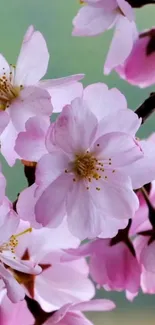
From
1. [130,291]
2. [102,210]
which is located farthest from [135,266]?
[102,210]

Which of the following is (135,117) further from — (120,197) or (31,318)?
(31,318)

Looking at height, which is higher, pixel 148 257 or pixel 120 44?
pixel 120 44

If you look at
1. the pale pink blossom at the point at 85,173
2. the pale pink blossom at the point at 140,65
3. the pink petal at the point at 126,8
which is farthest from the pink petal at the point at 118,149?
the pale pink blossom at the point at 140,65

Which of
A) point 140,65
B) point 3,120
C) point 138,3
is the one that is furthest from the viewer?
point 140,65

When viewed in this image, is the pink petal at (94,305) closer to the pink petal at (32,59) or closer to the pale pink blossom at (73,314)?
the pale pink blossom at (73,314)

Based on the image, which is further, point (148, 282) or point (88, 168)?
point (148, 282)

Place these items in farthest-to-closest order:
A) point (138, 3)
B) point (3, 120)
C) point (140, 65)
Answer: point (140, 65) < point (138, 3) < point (3, 120)

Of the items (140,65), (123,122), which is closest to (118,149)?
(123,122)

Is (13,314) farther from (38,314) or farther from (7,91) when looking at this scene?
(7,91)

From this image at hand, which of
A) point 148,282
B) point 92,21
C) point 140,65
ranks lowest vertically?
point 148,282
